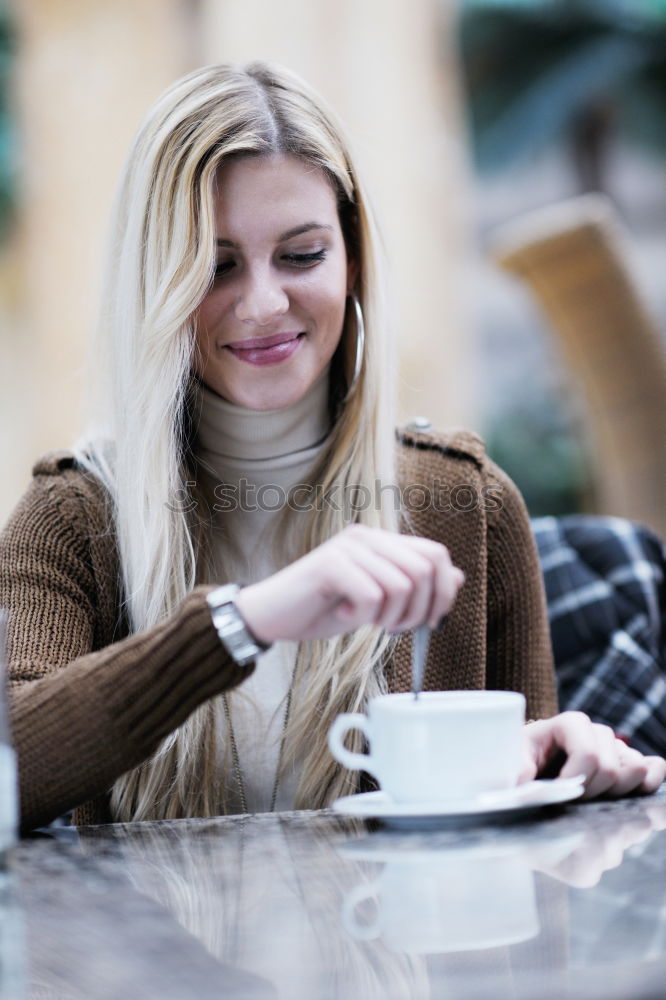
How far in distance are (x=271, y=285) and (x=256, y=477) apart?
0.22m

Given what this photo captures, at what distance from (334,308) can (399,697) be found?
57cm

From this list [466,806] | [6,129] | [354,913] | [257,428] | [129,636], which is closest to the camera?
[354,913]

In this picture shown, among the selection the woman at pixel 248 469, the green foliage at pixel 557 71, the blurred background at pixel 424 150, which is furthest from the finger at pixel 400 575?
the green foliage at pixel 557 71

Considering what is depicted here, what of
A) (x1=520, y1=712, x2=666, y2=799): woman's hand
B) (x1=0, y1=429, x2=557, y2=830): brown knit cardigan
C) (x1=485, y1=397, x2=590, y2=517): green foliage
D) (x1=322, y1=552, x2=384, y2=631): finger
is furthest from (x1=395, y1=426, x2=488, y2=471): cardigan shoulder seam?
(x1=485, y1=397, x2=590, y2=517): green foliage

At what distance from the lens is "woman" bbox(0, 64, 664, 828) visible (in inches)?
46.7

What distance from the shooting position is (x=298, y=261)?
1250mm

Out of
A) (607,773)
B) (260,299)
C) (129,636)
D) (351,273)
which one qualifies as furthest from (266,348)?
(607,773)

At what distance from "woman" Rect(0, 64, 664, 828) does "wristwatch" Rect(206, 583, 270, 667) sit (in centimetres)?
22

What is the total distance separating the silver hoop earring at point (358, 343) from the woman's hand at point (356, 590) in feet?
1.74

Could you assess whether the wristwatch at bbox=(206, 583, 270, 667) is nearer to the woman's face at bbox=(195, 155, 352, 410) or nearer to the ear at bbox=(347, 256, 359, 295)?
the woman's face at bbox=(195, 155, 352, 410)

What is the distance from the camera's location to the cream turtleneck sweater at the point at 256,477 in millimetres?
1286

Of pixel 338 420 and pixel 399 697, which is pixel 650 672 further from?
pixel 399 697

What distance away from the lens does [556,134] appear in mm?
4969

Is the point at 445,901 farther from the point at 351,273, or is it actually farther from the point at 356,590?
the point at 351,273
